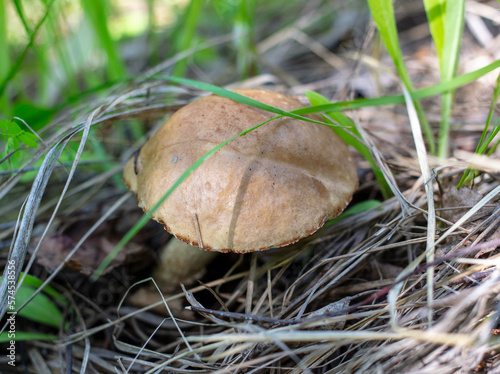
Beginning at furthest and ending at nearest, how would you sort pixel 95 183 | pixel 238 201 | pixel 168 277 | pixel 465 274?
pixel 95 183 < pixel 168 277 < pixel 238 201 < pixel 465 274

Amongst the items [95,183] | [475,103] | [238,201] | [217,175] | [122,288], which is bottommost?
[122,288]

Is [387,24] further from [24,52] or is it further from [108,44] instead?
[108,44]

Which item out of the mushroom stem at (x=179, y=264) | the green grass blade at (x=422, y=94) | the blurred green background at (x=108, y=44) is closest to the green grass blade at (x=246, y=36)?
the blurred green background at (x=108, y=44)

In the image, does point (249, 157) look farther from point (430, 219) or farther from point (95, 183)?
point (95, 183)

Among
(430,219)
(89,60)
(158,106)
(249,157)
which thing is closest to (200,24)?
(89,60)

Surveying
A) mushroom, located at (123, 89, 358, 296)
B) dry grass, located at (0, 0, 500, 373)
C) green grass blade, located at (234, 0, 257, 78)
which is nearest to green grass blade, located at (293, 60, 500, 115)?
mushroom, located at (123, 89, 358, 296)

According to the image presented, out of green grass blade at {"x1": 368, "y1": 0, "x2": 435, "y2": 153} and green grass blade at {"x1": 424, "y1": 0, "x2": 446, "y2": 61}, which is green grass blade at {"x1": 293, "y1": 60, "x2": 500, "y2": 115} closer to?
green grass blade at {"x1": 368, "y1": 0, "x2": 435, "y2": 153}
